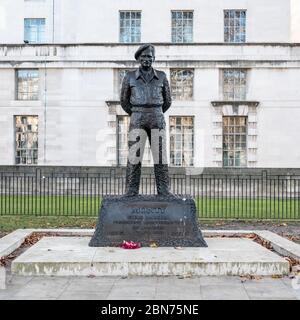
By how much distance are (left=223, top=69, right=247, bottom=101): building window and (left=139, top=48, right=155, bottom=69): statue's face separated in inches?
849

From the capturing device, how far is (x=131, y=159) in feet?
37.3

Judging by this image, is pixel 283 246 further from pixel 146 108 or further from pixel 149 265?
pixel 146 108

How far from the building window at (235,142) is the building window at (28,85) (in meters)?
10.6

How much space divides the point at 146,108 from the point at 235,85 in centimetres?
2198

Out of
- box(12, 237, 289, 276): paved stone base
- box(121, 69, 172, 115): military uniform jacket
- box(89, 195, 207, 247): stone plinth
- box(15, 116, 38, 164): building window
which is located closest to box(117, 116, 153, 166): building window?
box(15, 116, 38, 164): building window

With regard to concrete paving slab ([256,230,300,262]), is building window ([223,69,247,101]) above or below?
above

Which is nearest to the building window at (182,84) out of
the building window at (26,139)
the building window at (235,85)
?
the building window at (235,85)

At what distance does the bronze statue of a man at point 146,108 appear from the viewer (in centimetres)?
1125

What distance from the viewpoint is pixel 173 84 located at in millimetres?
32875

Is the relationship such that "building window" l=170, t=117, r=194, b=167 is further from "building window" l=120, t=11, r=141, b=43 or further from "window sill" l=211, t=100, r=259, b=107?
"building window" l=120, t=11, r=141, b=43

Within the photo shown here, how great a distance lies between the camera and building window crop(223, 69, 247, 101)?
106ft

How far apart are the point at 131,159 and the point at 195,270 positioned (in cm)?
305

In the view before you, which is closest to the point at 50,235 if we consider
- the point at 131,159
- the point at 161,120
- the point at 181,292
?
the point at 131,159

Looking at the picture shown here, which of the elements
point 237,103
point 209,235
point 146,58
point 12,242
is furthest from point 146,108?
point 237,103
